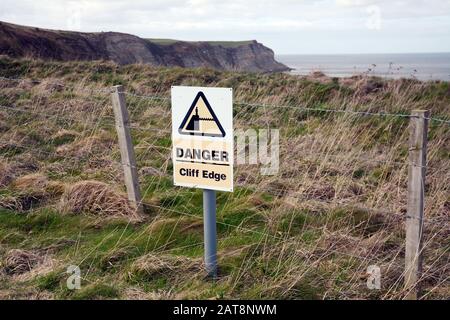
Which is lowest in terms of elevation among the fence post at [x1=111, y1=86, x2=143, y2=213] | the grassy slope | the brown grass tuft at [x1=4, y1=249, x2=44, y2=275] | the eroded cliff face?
the brown grass tuft at [x1=4, y1=249, x2=44, y2=275]

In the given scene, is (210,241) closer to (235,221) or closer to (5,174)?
(235,221)

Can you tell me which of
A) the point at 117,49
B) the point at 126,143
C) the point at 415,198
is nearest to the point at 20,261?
the point at 126,143

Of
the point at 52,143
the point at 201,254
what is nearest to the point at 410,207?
the point at 201,254

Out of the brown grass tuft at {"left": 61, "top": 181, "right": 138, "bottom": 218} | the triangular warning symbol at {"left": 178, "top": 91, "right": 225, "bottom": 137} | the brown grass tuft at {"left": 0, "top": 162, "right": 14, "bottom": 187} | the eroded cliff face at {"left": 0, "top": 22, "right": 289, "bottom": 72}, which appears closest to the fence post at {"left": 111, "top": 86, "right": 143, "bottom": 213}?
the brown grass tuft at {"left": 61, "top": 181, "right": 138, "bottom": 218}

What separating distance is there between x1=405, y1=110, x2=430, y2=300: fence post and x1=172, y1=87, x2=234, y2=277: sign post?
119 cm

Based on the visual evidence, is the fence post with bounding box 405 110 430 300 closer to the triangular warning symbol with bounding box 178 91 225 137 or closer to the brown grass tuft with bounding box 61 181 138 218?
the triangular warning symbol with bounding box 178 91 225 137

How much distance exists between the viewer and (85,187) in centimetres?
532

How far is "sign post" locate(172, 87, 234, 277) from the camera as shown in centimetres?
353

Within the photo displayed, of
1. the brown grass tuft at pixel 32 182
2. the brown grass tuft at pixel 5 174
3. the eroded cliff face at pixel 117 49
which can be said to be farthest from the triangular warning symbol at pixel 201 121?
the eroded cliff face at pixel 117 49

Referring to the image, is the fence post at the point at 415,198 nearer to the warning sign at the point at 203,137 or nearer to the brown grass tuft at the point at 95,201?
the warning sign at the point at 203,137

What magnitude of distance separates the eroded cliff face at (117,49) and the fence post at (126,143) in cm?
1270

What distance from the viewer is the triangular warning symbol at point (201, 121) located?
11.7 ft

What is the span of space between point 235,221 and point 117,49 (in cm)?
4266

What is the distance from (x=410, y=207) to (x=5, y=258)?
3.08 metres
